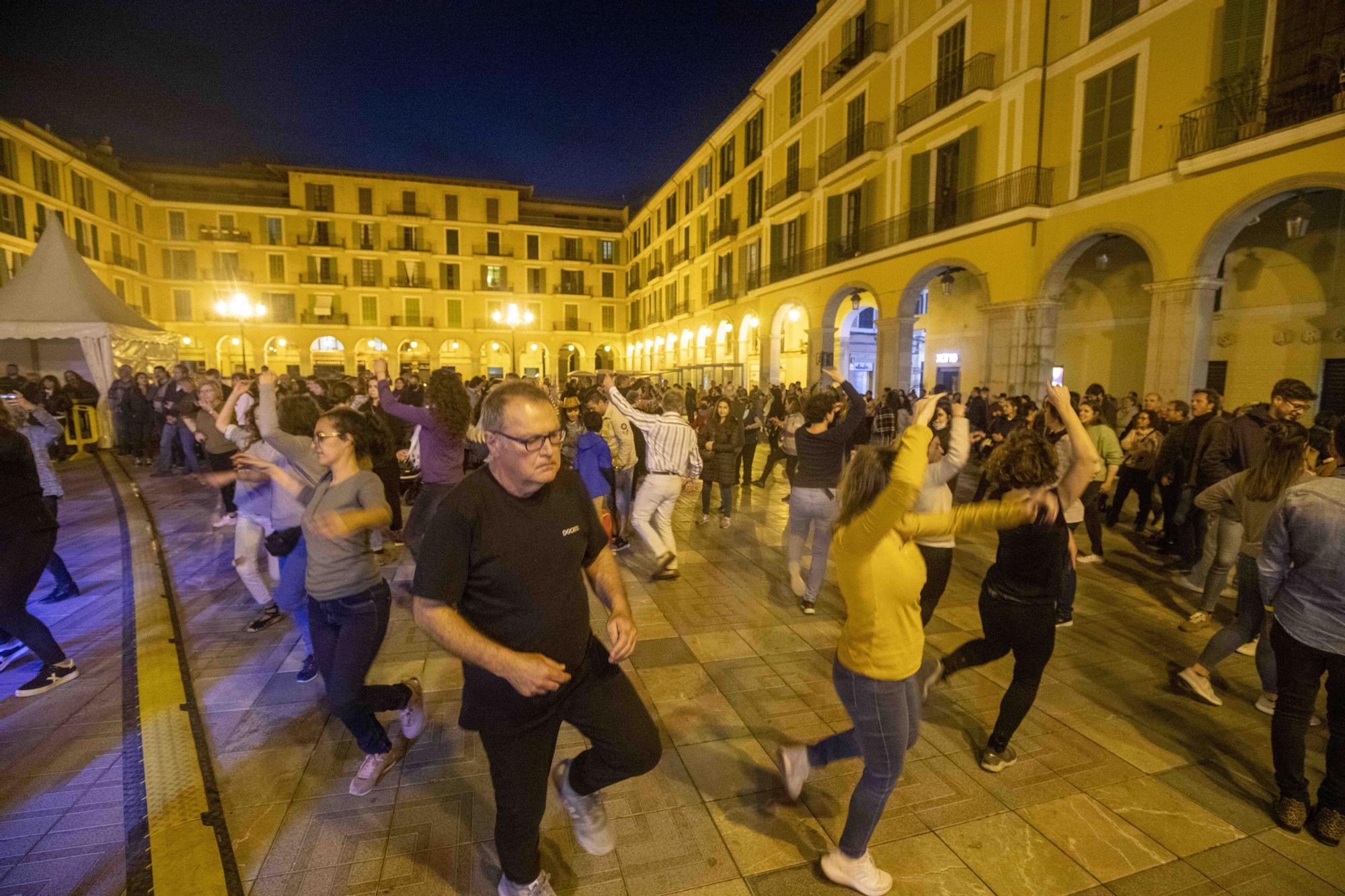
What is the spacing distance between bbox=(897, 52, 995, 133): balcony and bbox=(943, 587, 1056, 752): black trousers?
15158 millimetres

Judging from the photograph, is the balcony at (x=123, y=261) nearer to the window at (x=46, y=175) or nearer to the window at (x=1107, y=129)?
the window at (x=46, y=175)

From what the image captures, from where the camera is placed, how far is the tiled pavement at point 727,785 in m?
2.35

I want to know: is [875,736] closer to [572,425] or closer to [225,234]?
[572,425]

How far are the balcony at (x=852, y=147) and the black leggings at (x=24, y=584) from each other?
18764 millimetres

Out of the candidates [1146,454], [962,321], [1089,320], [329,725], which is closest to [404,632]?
[329,725]

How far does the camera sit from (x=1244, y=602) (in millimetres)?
3584

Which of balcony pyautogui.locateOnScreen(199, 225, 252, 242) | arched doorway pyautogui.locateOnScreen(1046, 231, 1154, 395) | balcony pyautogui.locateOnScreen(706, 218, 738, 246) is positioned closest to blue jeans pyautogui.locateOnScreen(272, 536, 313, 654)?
arched doorway pyautogui.locateOnScreen(1046, 231, 1154, 395)

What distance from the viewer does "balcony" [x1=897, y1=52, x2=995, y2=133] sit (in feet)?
45.7

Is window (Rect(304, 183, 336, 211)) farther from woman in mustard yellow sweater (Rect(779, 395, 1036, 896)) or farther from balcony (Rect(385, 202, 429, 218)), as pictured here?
woman in mustard yellow sweater (Rect(779, 395, 1036, 896))

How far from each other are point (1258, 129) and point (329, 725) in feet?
47.4

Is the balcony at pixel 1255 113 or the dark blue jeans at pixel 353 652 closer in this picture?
the dark blue jeans at pixel 353 652

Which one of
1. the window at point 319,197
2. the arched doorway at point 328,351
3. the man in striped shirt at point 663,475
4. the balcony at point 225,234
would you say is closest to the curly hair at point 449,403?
the man in striped shirt at point 663,475

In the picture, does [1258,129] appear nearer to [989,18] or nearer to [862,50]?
[989,18]

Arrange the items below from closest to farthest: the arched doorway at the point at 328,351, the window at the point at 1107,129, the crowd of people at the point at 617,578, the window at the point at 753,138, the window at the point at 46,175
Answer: the crowd of people at the point at 617,578 → the window at the point at 1107,129 → the window at the point at 753,138 → the window at the point at 46,175 → the arched doorway at the point at 328,351
